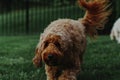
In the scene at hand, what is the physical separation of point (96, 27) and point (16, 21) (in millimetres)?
13621

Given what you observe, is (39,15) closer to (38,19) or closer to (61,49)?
(38,19)

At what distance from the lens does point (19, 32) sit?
63.6 feet

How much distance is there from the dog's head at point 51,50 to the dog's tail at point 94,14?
195 cm

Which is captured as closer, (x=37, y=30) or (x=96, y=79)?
(x=96, y=79)

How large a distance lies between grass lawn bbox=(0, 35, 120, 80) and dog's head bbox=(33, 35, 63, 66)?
4.73ft

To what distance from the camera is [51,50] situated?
21.7 feet

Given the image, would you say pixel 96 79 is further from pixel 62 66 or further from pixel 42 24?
pixel 42 24

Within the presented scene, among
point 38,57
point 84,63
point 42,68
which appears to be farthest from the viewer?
point 84,63

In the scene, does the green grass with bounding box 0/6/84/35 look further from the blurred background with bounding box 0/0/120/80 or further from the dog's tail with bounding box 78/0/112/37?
the dog's tail with bounding box 78/0/112/37

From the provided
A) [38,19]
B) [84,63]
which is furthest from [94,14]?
[38,19]

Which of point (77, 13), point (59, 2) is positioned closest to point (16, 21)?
point (59, 2)

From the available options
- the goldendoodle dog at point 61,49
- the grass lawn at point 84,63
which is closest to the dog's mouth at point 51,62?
the goldendoodle dog at point 61,49

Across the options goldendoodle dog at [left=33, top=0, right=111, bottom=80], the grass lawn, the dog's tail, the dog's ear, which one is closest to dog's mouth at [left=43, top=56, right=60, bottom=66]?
goldendoodle dog at [left=33, top=0, right=111, bottom=80]

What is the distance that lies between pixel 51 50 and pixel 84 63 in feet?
9.57
